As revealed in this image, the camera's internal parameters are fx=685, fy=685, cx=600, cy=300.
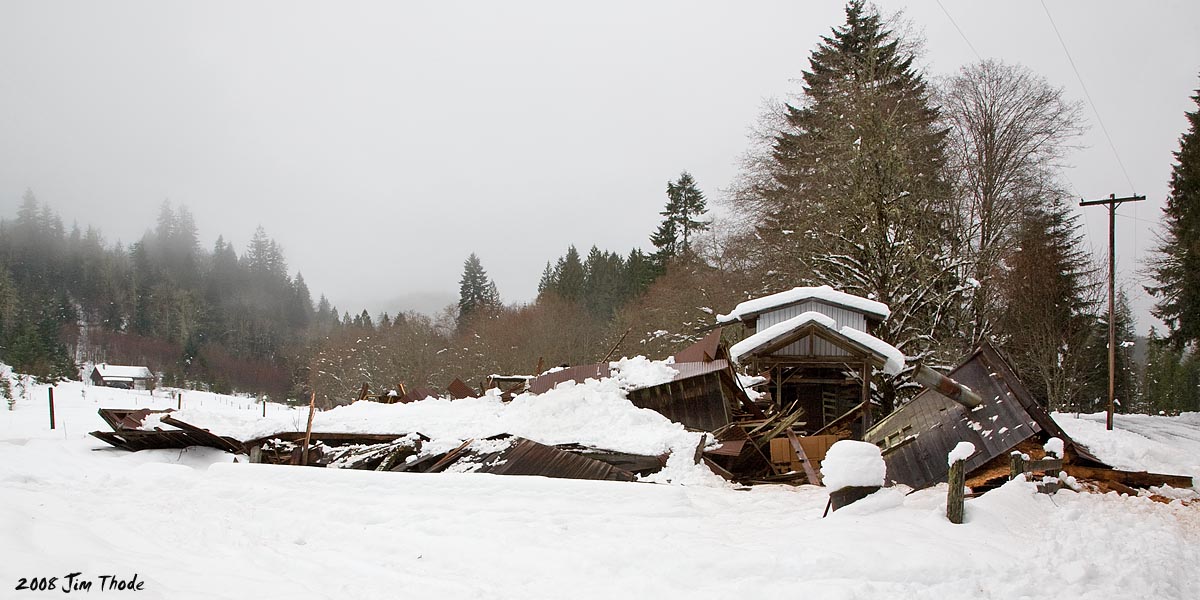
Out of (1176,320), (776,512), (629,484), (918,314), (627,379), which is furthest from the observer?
(1176,320)

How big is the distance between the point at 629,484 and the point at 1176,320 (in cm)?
3261

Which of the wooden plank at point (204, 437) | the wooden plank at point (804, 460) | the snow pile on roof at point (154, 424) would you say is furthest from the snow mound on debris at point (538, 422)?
the wooden plank at point (804, 460)

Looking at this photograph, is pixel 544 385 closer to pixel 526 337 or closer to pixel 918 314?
pixel 918 314

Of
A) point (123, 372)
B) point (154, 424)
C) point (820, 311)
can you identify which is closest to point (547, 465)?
point (154, 424)

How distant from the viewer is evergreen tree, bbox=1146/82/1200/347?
28.3m

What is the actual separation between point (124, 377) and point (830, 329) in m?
87.3

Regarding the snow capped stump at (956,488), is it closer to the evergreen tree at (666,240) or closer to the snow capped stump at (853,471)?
the snow capped stump at (853,471)

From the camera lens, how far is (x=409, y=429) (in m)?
15.1

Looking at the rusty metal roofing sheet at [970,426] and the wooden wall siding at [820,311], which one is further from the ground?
the wooden wall siding at [820,311]

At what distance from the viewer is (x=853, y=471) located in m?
7.94

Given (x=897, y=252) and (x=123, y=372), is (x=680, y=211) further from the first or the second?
(x=123, y=372)

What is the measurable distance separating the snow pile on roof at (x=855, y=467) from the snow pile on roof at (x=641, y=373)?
8559mm

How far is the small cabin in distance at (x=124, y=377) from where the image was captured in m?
Answer: 76.6

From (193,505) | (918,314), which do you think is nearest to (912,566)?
(193,505)
